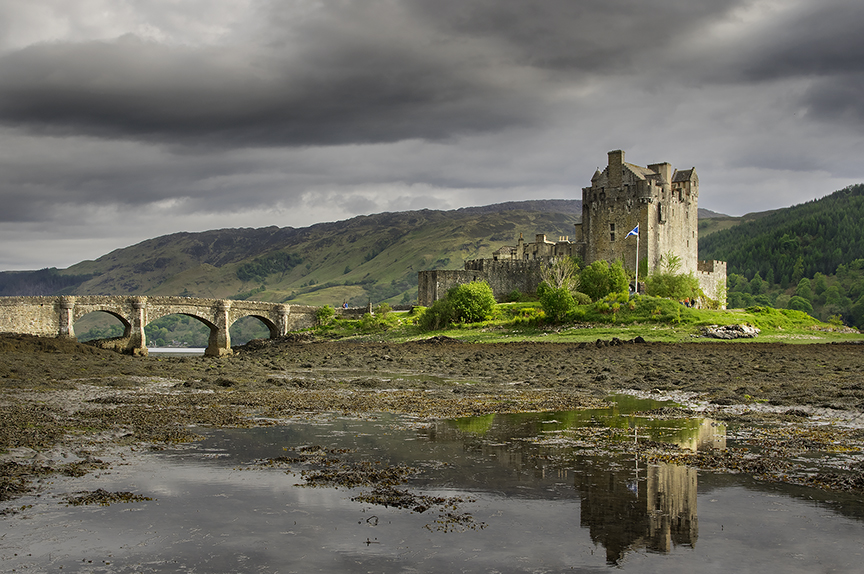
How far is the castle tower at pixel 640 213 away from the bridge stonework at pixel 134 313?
3624 centimetres

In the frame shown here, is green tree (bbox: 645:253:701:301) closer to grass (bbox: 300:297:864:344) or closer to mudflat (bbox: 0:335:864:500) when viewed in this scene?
grass (bbox: 300:297:864:344)

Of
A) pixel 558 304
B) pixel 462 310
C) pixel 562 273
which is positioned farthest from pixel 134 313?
pixel 562 273

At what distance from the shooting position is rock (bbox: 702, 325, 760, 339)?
5203 cm

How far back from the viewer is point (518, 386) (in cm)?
3092

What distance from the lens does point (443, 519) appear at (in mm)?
10492

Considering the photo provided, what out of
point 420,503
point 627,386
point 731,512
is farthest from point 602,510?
point 627,386

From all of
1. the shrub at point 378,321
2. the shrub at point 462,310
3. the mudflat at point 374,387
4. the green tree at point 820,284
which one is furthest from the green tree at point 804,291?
the mudflat at point 374,387

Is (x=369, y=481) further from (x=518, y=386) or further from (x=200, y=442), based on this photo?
(x=518, y=386)

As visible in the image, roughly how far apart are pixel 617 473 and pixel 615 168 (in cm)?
7352

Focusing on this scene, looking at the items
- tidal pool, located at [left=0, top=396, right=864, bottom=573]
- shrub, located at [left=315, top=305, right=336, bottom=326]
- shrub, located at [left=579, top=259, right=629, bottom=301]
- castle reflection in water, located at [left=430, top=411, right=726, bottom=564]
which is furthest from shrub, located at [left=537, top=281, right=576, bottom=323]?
tidal pool, located at [left=0, top=396, right=864, bottom=573]

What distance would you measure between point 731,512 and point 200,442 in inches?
451

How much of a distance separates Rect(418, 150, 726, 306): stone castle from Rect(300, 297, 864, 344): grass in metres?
13.6

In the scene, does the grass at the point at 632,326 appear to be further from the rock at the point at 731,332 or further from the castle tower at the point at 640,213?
the castle tower at the point at 640,213

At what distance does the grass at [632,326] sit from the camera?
5447cm
